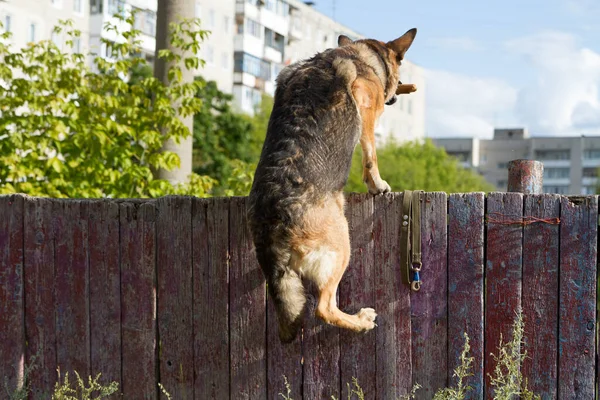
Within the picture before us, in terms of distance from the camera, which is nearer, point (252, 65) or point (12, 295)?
point (12, 295)

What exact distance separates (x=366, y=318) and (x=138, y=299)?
→ 1.69 m

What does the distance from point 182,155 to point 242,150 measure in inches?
1481

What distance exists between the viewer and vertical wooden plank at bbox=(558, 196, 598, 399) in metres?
5.08

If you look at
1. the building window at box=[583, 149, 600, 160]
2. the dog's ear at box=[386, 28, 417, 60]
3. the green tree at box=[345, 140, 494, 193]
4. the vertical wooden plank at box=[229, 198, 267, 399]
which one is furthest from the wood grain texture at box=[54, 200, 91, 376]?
the building window at box=[583, 149, 600, 160]

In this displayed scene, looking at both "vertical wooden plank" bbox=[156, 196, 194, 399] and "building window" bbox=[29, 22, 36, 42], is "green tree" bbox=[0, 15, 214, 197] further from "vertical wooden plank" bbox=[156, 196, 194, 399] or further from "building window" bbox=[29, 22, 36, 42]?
"building window" bbox=[29, 22, 36, 42]

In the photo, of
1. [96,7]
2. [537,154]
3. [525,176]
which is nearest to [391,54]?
[525,176]

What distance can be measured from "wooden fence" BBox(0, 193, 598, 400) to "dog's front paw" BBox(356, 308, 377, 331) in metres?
0.10

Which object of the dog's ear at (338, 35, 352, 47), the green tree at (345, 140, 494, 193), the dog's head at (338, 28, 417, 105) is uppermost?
the green tree at (345, 140, 494, 193)

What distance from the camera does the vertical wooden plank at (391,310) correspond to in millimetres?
5312

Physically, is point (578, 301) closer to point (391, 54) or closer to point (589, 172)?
point (391, 54)

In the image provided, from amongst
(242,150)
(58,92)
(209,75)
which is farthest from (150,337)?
(209,75)

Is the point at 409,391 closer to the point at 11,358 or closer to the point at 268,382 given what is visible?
the point at 268,382

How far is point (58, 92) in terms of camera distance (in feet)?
30.9

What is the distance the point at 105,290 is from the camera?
19.2ft
